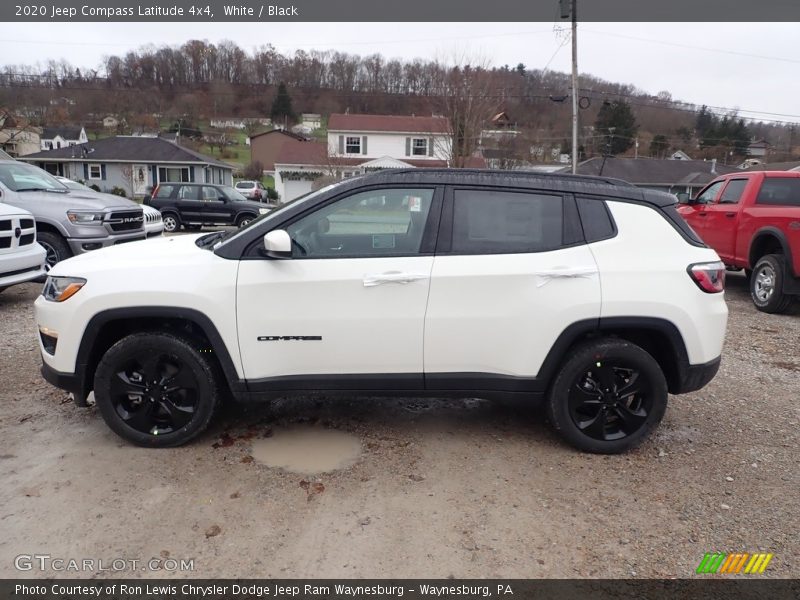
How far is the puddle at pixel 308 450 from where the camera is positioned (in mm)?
3506

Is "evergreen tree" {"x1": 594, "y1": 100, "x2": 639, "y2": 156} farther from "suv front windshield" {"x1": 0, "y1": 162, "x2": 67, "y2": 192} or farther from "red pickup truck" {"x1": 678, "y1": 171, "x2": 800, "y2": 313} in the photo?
"suv front windshield" {"x1": 0, "y1": 162, "x2": 67, "y2": 192}

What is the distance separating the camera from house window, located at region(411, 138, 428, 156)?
4325cm

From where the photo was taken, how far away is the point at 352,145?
1745 inches

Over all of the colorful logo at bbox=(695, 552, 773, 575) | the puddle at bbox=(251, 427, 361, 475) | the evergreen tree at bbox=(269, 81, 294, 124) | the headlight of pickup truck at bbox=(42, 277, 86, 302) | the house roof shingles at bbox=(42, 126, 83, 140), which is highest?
the evergreen tree at bbox=(269, 81, 294, 124)

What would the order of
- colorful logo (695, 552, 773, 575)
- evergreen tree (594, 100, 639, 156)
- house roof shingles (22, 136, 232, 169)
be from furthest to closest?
evergreen tree (594, 100, 639, 156), house roof shingles (22, 136, 232, 169), colorful logo (695, 552, 773, 575)

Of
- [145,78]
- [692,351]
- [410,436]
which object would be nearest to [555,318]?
[692,351]

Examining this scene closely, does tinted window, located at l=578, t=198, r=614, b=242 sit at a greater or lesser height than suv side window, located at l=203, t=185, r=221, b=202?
lesser

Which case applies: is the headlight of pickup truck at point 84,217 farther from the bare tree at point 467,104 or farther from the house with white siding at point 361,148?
the house with white siding at point 361,148

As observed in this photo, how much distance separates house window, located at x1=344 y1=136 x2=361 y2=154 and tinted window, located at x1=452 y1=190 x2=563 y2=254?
42337mm

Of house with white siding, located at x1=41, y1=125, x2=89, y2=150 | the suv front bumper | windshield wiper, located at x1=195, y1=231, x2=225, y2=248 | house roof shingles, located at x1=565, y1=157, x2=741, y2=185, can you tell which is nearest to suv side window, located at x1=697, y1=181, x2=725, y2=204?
windshield wiper, located at x1=195, y1=231, x2=225, y2=248

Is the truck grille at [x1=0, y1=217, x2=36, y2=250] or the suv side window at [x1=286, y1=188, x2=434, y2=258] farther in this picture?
the truck grille at [x1=0, y1=217, x2=36, y2=250]

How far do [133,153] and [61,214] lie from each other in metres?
41.7

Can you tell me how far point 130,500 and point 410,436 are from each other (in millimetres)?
1782

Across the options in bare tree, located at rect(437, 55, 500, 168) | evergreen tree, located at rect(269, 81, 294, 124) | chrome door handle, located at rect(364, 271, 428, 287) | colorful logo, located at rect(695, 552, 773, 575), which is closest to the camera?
colorful logo, located at rect(695, 552, 773, 575)
